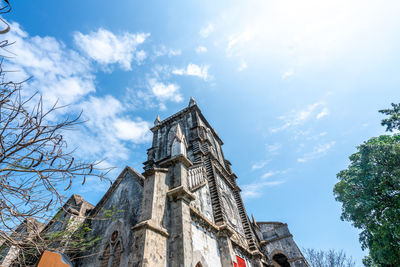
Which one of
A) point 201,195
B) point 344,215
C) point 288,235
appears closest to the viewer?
point 201,195

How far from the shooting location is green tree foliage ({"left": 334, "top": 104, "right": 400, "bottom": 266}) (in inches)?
533

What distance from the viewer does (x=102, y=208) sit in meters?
9.70

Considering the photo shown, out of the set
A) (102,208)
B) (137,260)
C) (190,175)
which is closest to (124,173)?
(102,208)

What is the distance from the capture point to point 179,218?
713 centimetres

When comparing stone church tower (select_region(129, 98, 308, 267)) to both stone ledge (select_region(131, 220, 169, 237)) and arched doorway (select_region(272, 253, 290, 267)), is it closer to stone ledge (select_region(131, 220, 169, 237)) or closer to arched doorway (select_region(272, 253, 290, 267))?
stone ledge (select_region(131, 220, 169, 237))

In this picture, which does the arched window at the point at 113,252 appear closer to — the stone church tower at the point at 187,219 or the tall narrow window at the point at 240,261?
the stone church tower at the point at 187,219

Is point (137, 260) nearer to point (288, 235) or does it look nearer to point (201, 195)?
point (201, 195)

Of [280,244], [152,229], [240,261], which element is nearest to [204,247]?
[152,229]

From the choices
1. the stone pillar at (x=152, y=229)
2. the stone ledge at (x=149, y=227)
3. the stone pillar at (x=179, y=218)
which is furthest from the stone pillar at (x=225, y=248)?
the stone ledge at (x=149, y=227)

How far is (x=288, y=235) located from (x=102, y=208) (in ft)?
58.3

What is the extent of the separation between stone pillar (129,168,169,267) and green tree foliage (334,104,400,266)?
16153mm

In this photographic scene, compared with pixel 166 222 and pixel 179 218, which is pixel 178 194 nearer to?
pixel 179 218

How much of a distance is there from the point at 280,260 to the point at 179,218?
19.5 metres

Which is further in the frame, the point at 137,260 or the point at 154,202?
the point at 154,202
